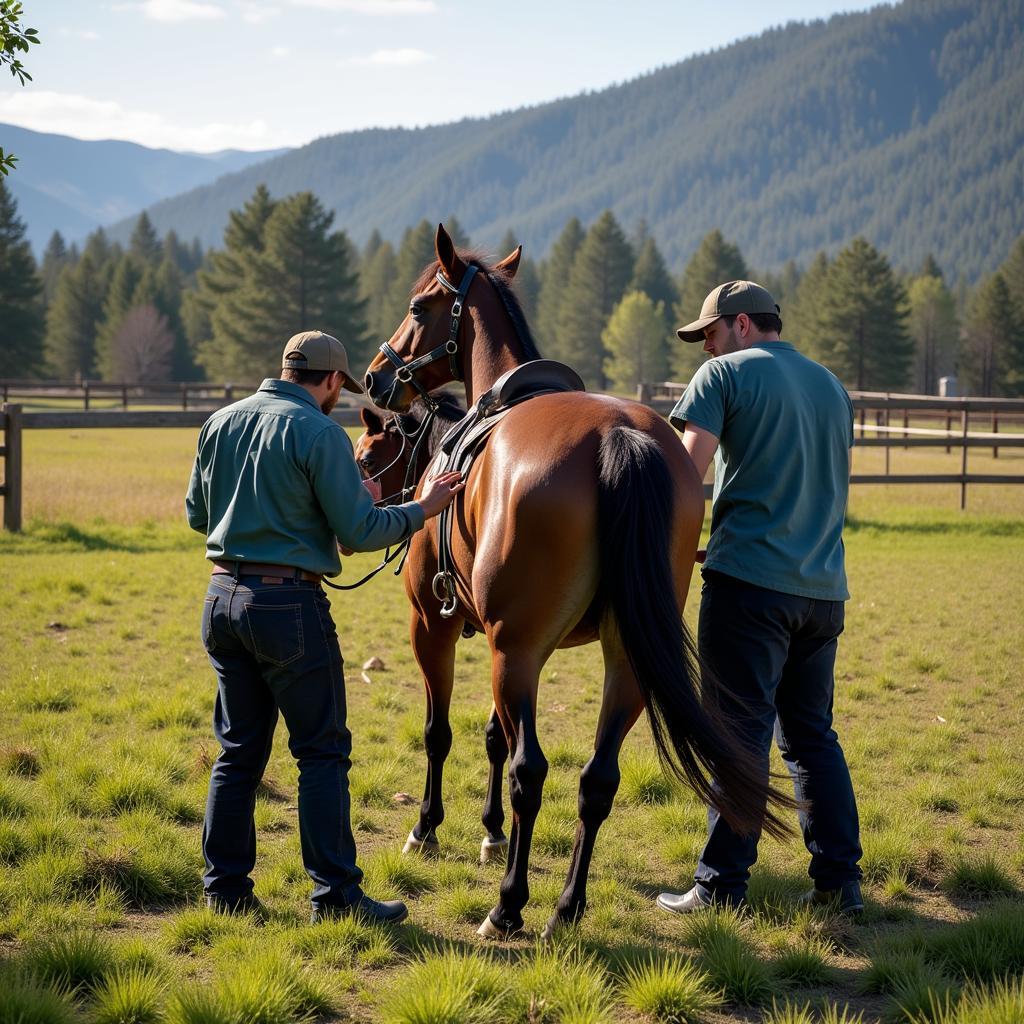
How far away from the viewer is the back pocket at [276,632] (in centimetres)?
379

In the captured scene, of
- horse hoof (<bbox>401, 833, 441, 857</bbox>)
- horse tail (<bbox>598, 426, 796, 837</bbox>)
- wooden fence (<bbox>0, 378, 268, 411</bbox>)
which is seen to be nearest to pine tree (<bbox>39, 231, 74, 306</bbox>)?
wooden fence (<bbox>0, 378, 268, 411</bbox>)

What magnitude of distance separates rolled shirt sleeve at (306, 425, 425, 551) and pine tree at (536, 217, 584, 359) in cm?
7915

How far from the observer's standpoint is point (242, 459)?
390 cm

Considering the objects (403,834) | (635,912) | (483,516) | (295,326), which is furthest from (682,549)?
(295,326)

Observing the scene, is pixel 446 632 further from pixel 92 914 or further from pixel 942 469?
pixel 942 469

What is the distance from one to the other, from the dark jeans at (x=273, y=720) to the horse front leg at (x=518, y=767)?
1.89ft

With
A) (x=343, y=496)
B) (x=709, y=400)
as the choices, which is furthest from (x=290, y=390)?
(x=709, y=400)

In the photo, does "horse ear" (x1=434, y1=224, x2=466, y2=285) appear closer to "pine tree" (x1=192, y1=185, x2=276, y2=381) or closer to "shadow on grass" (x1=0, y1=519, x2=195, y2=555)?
"shadow on grass" (x1=0, y1=519, x2=195, y2=555)

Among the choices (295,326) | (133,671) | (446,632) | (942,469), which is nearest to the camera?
(446,632)

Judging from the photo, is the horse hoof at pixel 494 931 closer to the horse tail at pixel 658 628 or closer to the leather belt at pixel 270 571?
the horse tail at pixel 658 628

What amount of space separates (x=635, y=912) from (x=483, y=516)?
1652 millimetres

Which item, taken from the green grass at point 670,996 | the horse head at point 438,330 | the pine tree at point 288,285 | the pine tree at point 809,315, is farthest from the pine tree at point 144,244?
the green grass at point 670,996

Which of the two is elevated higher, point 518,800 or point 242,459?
point 242,459

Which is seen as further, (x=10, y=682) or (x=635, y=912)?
(x=10, y=682)
